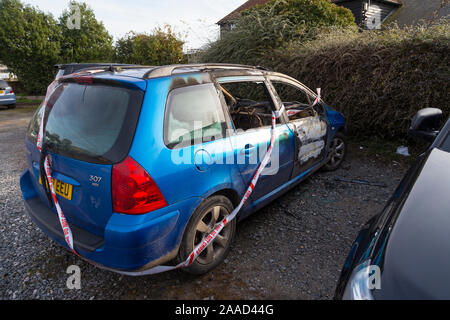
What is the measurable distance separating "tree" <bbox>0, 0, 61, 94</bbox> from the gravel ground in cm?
1504

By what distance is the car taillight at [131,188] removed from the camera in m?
1.82

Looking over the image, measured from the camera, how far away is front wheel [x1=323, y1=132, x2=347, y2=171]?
4.57 meters

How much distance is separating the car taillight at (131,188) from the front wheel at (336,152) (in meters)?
3.49

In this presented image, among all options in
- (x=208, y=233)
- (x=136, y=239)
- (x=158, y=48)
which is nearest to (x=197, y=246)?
(x=208, y=233)

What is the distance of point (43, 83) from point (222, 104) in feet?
60.6

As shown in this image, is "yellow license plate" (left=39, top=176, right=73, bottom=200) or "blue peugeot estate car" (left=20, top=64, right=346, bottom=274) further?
"yellow license plate" (left=39, top=176, right=73, bottom=200)

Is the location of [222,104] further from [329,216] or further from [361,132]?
[361,132]

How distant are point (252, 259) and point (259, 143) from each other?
1125 millimetres

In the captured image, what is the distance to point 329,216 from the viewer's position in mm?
3426

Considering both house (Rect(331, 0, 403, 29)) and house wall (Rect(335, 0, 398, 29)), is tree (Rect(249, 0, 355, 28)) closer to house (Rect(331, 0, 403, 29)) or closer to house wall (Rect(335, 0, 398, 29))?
house (Rect(331, 0, 403, 29))

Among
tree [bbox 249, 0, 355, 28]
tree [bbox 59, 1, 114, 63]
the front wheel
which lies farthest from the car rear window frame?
tree [bbox 59, 1, 114, 63]

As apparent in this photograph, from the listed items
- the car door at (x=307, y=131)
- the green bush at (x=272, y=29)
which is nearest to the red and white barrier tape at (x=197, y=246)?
the car door at (x=307, y=131)

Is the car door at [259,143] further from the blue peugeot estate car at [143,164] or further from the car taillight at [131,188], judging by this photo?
the car taillight at [131,188]

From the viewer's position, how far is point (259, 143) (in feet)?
9.06
